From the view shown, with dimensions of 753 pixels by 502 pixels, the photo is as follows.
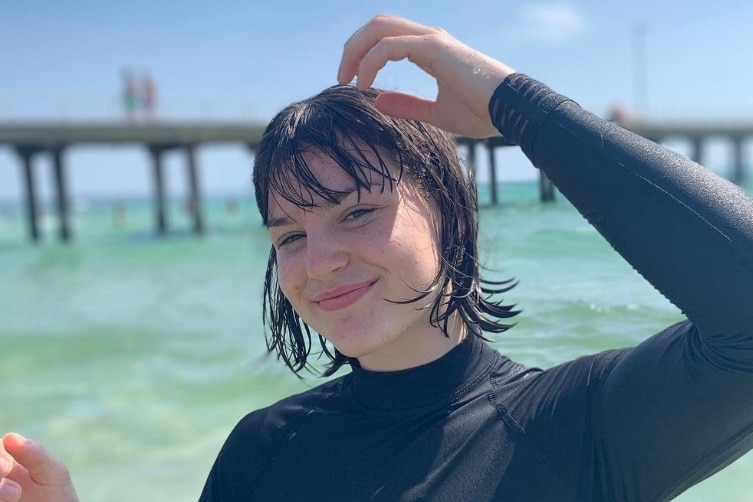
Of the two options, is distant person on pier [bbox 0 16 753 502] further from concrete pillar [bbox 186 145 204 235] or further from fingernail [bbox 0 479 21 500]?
concrete pillar [bbox 186 145 204 235]

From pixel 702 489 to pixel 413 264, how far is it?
1996 mm

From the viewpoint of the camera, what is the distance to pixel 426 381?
1463 millimetres

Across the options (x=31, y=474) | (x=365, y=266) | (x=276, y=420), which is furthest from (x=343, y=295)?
(x=31, y=474)

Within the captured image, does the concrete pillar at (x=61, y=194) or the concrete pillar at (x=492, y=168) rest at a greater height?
the concrete pillar at (x=492, y=168)

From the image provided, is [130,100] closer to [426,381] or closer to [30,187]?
[30,187]

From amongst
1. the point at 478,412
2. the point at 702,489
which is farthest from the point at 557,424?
the point at 702,489

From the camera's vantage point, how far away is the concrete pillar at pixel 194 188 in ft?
66.0

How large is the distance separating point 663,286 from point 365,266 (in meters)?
0.56

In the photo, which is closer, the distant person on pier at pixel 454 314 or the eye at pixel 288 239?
the distant person on pier at pixel 454 314

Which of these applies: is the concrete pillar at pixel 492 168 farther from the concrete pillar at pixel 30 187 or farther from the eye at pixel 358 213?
A: the concrete pillar at pixel 30 187

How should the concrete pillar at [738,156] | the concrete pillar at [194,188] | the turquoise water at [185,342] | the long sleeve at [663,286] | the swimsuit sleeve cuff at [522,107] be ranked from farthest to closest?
1. the concrete pillar at [194,188]
2. the concrete pillar at [738,156]
3. the turquoise water at [185,342]
4. the swimsuit sleeve cuff at [522,107]
5. the long sleeve at [663,286]

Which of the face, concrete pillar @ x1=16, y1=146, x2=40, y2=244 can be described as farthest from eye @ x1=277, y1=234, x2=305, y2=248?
concrete pillar @ x1=16, y1=146, x2=40, y2=244

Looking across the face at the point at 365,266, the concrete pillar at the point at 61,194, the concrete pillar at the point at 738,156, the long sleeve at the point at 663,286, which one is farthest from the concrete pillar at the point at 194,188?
the long sleeve at the point at 663,286

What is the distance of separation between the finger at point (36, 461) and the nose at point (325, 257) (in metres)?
0.62
